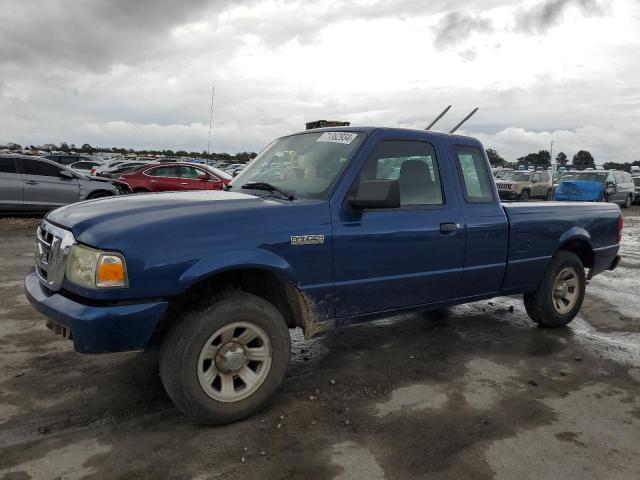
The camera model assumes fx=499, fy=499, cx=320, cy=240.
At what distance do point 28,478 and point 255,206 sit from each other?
6.24ft

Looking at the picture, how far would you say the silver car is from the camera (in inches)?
434

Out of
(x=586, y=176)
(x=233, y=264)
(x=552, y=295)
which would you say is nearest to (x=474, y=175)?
(x=552, y=295)

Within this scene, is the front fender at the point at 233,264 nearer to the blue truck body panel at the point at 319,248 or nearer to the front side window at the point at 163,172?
the blue truck body panel at the point at 319,248

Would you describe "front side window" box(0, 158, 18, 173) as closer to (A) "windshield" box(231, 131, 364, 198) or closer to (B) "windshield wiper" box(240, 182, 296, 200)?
(A) "windshield" box(231, 131, 364, 198)

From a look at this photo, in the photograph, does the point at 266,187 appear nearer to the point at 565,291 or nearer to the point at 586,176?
the point at 565,291

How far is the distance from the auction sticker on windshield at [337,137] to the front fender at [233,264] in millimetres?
1145

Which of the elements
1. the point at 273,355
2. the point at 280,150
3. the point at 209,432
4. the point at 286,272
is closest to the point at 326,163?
the point at 280,150

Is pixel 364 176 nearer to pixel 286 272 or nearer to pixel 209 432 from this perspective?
pixel 286 272

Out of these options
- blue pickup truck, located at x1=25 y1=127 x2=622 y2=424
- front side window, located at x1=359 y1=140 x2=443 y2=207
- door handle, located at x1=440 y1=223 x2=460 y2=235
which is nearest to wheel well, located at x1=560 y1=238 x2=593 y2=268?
blue pickup truck, located at x1=25 y1=127 x2=622 y2=424

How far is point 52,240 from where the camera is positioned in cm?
316

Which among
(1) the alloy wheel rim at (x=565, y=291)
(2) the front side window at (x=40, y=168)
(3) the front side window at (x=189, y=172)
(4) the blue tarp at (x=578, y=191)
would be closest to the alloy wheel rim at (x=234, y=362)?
(1) the alloy wheel rim at (x=565, y=291)

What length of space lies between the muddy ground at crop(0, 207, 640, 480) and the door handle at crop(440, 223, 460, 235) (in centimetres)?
113

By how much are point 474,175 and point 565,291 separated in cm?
183

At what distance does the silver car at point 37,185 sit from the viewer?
36.2 ft
